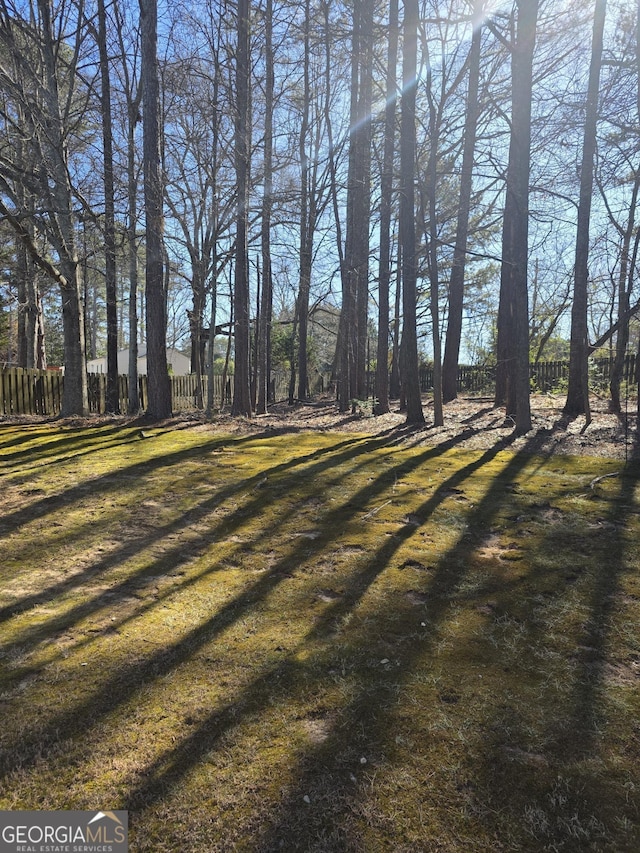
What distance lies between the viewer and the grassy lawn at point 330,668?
1.43 m

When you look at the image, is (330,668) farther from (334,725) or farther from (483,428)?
(483,428)

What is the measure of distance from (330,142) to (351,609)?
16.0 m

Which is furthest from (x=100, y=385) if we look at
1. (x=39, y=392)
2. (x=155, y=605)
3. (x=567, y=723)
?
(x=567, y=723)

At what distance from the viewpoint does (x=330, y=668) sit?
6.89 feet

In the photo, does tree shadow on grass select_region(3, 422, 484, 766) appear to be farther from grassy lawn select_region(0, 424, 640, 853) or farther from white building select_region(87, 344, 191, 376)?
white building select_region(87, 344, 191, 376)

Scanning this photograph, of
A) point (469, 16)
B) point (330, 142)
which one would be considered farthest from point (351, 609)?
point (330, 142)

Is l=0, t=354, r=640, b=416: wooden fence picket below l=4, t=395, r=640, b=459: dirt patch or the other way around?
the other way around

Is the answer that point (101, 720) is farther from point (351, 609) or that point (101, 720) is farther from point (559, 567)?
point (559, 567)

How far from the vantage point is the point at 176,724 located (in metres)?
1.77

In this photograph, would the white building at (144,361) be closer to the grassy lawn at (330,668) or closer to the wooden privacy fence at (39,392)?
the wooden privacy fence at (39,392)

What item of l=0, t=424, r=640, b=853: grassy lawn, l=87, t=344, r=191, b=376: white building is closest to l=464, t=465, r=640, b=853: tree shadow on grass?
l=0, t=424, r=640, b=853: grassy lawn

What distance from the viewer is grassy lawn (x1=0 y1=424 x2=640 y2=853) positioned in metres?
1.43

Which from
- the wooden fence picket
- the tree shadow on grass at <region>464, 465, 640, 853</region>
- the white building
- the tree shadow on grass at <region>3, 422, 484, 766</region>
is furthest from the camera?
the white building

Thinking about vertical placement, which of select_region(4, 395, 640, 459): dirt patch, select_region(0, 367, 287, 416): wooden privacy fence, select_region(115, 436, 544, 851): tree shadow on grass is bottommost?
select_region(115, 436, 544, 851): tree shadow on grass
